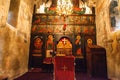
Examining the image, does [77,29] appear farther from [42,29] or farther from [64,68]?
[64,68]

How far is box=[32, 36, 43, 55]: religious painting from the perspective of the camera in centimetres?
859

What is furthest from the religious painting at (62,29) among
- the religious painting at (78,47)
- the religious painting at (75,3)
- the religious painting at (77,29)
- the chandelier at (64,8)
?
the chandelier at (64,8)

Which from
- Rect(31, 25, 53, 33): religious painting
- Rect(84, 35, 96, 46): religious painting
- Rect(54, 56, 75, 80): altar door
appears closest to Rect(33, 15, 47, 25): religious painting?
Rect(31, 25, 53, 33): religious painting

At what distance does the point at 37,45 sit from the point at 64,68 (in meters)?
5.02

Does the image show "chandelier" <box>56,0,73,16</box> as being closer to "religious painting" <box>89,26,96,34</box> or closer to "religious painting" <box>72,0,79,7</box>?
"religious painting" <box>89,26,96,34</box>

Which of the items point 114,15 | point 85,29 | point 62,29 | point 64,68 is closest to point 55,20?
point 62,29

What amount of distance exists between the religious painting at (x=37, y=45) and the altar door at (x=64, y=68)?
15.5 feet

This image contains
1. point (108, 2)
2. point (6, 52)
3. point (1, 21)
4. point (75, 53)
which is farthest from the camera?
point (75, 53)

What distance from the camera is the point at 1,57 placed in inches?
172

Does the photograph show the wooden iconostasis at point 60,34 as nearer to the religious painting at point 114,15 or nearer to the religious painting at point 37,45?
the religious painting at point 37,45

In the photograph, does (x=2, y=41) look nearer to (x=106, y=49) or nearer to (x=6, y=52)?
(x=6, y=52)

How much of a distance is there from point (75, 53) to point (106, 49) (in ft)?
8.62

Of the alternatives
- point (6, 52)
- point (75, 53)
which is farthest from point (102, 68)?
point (6, 52)

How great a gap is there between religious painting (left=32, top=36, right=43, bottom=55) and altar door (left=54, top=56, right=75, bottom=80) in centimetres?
472
